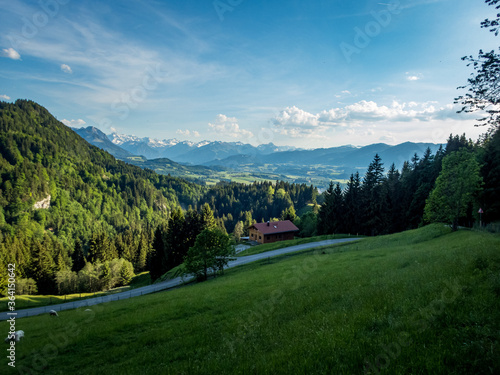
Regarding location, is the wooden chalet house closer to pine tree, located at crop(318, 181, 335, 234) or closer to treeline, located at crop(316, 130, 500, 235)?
pine tree, located at crop(318, 181, 335, 234)

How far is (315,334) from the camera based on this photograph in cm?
894

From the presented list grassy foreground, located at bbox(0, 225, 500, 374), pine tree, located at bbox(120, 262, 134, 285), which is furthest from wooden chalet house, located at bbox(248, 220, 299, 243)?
grassy foreground, located at bbox(0, 225, 500, 374)

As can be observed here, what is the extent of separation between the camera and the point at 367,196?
71688 mm

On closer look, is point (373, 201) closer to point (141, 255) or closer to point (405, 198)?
point (405, 198)

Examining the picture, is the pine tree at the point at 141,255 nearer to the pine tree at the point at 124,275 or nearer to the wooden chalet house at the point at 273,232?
the pine tree at the point at 124,275

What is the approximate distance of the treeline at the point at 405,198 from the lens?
45.2 metres

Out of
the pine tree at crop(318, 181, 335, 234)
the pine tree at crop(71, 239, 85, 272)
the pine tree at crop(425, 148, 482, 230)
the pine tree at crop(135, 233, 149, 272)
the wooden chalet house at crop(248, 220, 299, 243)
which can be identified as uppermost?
the pine tree at crop(425, 148, 482, 230)

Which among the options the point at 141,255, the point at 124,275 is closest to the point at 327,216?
the point at 124,275

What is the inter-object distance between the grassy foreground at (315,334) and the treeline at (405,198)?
126 ft

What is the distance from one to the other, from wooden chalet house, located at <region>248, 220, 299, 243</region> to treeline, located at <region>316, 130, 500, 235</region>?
10.5 meters

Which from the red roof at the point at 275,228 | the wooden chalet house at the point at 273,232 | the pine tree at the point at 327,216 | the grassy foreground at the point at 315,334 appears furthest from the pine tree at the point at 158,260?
the grassy foreground at the point at 315,334

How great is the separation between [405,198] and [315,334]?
248 ft

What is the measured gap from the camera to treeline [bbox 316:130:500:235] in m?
45.2

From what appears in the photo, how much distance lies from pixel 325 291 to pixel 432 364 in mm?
9903
